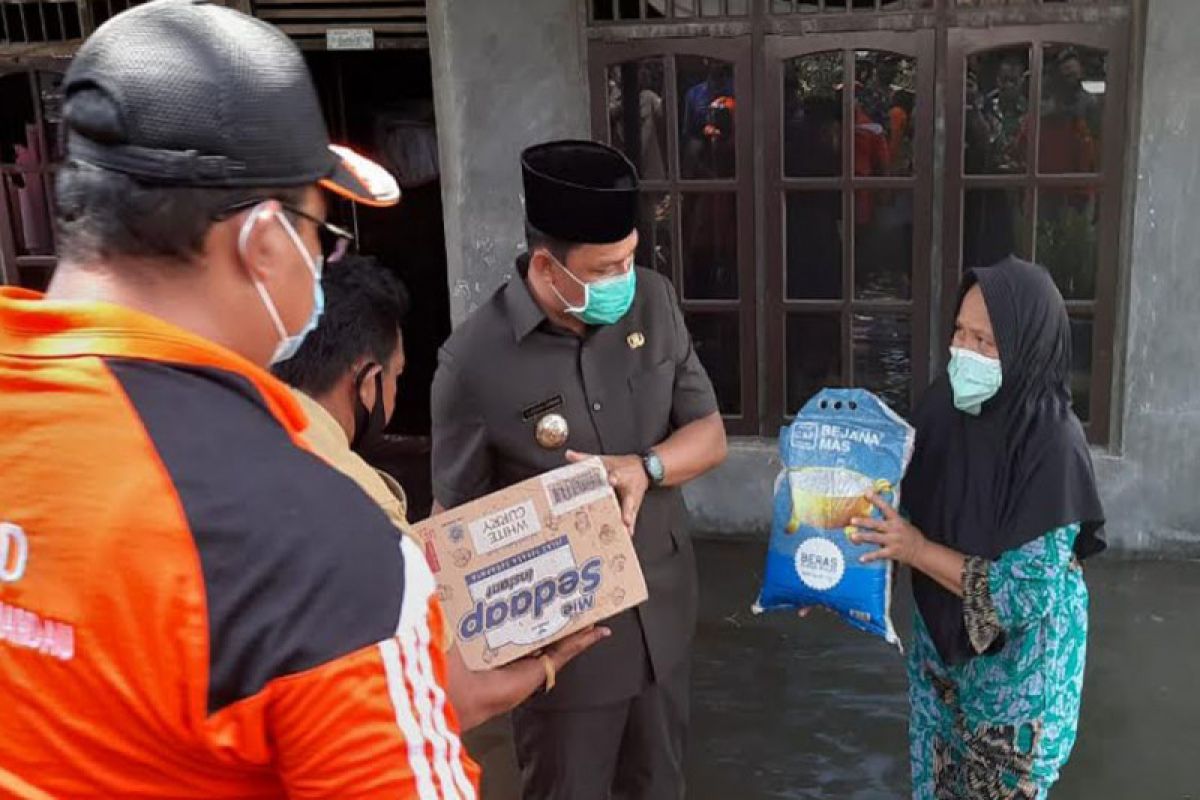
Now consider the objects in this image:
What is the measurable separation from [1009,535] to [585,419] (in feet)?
3.06

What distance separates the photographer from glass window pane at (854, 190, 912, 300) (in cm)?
472

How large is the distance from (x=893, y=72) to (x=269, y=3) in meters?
2.90

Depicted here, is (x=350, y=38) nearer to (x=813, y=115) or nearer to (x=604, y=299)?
(x=813, y=115)

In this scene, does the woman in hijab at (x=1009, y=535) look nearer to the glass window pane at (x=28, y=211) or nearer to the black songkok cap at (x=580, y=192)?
the black songkok cap at (x=580, y=192)

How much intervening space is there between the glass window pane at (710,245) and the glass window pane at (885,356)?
1.94ft

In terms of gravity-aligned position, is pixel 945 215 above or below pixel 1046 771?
above

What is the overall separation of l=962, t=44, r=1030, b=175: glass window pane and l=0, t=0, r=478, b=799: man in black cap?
13.1 ft

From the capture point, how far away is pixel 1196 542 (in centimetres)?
467

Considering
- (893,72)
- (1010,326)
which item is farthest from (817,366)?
(1010,326)

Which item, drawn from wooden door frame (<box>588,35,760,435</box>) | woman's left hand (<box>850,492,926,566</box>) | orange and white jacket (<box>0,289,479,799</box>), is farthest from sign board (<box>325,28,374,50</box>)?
orange and white jacket (<box>0,289,479,799</box>)

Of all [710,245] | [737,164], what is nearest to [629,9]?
[737,164]

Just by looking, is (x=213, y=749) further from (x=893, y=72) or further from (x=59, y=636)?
(x=893, y=72)

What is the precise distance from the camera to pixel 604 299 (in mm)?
2510

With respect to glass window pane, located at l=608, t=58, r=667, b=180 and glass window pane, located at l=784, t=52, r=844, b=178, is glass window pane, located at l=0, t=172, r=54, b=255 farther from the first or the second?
glass window pane, located at l=784, t=52, r=844, b=178
